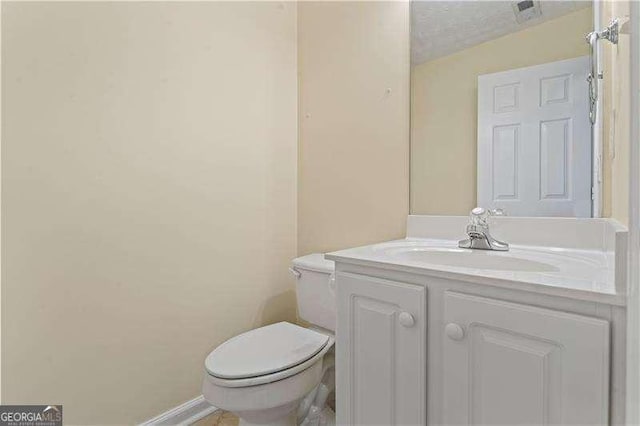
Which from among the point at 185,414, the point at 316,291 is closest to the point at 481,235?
the point at 316,291

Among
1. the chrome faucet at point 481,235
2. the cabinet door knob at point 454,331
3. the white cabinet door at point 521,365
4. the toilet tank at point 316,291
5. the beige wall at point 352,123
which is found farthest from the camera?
the beige wall at point 352,123

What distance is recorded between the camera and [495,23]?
3.98ft

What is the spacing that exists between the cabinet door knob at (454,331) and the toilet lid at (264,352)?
537 millimetres

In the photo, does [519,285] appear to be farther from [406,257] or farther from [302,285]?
[302,285]

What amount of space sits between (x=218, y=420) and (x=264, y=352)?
542 mm

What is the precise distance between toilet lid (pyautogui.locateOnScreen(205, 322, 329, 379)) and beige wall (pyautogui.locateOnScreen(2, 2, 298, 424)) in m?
0.30

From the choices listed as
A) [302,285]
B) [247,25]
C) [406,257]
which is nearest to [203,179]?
[302,285]

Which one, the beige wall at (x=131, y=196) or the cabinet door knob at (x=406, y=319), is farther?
the beige wall at (x=131, y=196)

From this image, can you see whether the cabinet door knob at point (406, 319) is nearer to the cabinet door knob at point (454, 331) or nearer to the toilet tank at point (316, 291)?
the cabinet door knob at point (454, 331)

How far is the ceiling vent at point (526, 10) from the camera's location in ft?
3.68

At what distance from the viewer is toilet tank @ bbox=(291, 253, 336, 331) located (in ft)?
4.30

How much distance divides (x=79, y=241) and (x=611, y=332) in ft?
4.52

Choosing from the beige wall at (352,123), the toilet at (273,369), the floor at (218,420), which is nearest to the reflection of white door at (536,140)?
the beige wall at (352,123)

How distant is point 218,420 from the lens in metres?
1.38
